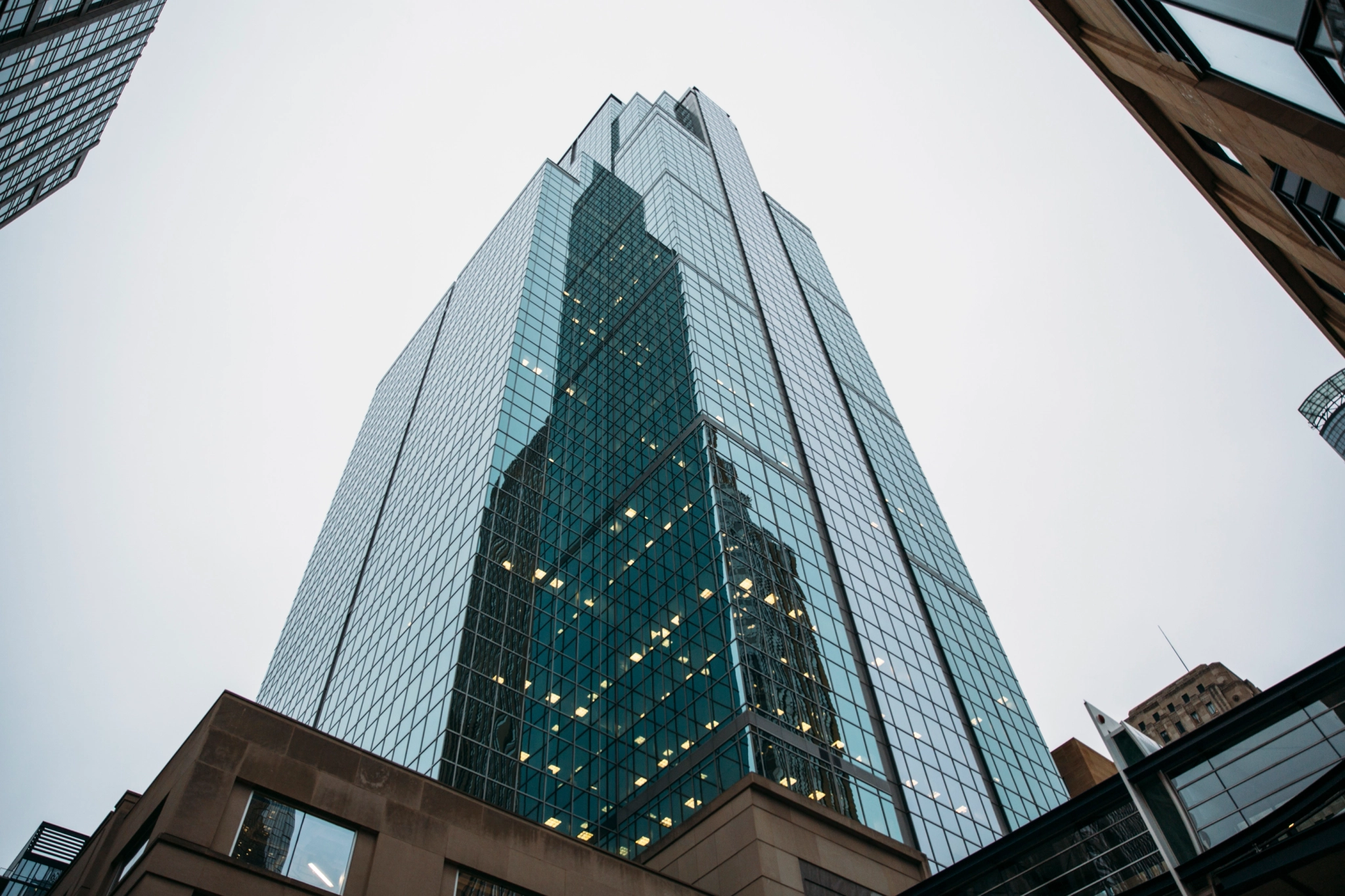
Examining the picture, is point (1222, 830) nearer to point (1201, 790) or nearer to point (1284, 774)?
point (1201, 790)

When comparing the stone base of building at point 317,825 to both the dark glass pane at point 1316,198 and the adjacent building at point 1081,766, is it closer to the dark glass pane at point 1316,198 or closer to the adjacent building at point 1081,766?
the dark glass pane at point 1316,198

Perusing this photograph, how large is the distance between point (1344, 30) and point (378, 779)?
26.6 meters

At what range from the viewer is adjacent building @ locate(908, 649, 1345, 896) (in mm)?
16734

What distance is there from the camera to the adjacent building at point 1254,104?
38.0ft

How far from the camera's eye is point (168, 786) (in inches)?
891

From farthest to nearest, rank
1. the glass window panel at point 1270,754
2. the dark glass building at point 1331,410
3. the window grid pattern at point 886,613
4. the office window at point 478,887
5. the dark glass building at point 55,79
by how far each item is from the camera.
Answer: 1. the dark glass building at point 1331,410
2. the dark glass building at point 55,79
3. the window grid pattern at point 886,613
4. the office window at point 478,887
5. the glass window panel at point 1270,754

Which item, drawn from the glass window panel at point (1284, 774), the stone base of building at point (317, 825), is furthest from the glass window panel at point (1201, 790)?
the stone base of building at point (317, 825)

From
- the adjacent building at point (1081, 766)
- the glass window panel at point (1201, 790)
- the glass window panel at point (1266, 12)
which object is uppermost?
the adjacent building at point (1081, 766)

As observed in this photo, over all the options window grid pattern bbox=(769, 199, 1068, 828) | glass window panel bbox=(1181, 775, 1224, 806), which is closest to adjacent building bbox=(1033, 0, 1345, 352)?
glass window panel bbox=(1181, 775, 1224, 806)

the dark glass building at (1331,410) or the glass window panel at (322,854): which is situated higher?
the dark glass building at (1331,410)

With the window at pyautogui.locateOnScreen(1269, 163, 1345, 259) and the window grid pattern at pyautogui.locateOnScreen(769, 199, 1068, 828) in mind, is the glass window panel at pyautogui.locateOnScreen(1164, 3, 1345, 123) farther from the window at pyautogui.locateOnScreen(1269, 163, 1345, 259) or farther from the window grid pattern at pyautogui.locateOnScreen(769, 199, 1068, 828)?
the window grid pattern at pyautogui.locateOnScreen(769, 199, 1068, 828)

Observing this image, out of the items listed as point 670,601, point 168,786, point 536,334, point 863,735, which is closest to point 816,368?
point 536,334

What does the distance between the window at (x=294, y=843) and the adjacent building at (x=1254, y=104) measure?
2600cm

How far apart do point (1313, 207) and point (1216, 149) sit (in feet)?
18.2
